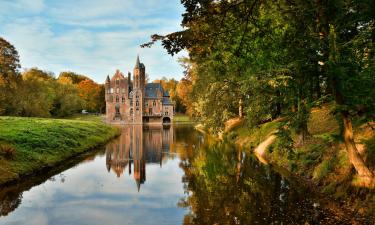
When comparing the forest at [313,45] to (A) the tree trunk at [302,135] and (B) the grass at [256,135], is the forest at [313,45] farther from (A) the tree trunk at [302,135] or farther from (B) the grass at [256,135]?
(B) the grass at [256,135]

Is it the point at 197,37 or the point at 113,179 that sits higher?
the point at 197,37

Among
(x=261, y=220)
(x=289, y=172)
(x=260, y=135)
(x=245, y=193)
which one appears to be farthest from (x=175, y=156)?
(x=261, y=220)

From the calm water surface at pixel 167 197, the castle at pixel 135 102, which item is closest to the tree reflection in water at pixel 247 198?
the calm water surface at pixel 167 197

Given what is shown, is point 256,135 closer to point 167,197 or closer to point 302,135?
point 302,135

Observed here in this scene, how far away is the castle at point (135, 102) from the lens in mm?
105625

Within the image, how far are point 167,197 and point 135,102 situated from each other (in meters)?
90.9

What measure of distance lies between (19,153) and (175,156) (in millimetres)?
13534

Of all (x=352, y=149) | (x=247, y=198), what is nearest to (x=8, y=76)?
(x=247, y=198)

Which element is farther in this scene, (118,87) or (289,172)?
(118,87)

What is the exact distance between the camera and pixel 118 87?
108 metres

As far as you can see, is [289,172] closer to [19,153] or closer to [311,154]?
[311,154]

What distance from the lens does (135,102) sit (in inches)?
4156

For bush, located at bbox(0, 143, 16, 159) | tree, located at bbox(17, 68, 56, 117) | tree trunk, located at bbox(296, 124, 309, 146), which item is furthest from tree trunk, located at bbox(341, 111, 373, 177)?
tree, located at bbox(17, 68, 56, 117)

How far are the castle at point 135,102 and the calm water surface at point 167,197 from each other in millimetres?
81108
